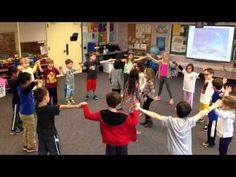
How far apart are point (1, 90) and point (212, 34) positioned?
6.02m

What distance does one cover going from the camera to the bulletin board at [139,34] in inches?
374

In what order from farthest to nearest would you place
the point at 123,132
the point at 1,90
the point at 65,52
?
the point at 65,52
the point at 1,90
the point at 123,132

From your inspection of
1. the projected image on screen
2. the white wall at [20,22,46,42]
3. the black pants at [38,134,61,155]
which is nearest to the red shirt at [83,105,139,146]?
the black pants at [38,134,61,155]

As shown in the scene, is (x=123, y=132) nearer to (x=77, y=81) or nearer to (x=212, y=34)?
(x=77, y=81)

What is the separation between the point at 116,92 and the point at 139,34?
7111 mm

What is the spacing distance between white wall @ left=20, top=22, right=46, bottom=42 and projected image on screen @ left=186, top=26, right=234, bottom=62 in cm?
449

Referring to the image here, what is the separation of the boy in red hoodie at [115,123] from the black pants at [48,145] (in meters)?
0.60

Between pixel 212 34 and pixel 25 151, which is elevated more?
pixel 212 34

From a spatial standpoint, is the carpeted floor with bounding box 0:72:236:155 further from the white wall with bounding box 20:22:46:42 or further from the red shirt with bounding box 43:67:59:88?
the white wall with bounding box 20:22:46:42

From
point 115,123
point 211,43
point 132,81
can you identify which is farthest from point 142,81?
point 211,43

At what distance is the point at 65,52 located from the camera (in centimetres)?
875

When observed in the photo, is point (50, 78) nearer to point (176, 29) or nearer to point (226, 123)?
point (226, 123)

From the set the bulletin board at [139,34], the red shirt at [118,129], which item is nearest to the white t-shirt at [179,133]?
the red shirt at [118,129]
